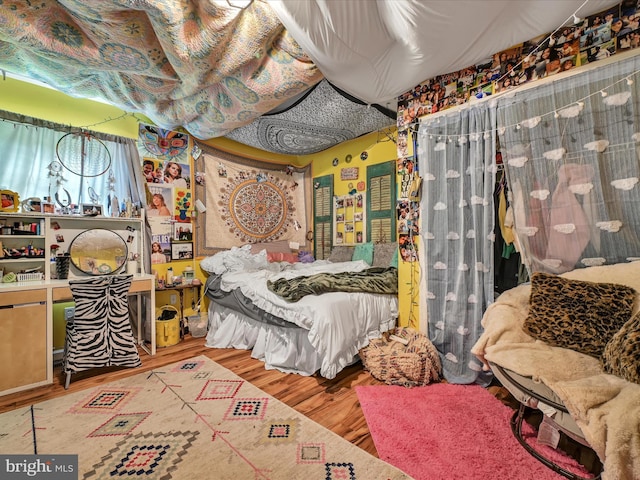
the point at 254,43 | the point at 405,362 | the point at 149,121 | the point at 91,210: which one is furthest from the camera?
the point at 149,121

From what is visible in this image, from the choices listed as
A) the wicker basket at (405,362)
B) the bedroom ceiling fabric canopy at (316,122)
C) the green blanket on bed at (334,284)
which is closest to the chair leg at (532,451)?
the wicker basket at (405,362)

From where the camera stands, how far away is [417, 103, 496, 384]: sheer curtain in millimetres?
2184

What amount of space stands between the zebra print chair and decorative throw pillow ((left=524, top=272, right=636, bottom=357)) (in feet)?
10.1

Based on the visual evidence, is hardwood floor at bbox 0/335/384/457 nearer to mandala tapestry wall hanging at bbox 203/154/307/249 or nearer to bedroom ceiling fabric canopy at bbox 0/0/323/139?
mandala tapestry wall hanging at bbox 203/154/307/249

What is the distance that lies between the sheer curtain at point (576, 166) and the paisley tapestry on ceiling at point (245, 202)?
330 centimetres

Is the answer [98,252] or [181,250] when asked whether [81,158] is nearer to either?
[98,252]

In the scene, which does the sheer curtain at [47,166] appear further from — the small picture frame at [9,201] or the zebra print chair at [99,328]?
the zebra print chair at [99,328]

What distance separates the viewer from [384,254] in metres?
3.64

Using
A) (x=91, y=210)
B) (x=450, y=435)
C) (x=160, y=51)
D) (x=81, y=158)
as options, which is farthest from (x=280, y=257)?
(x=450, y=435)

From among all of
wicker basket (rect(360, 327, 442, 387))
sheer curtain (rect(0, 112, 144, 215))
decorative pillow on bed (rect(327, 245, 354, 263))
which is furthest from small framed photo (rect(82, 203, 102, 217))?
wicker basket (rect(360, 327, 442, 387))

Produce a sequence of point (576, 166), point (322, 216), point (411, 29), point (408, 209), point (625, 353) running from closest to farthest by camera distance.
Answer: point (625, 353), point (411, 29), point (576, 166), point (408, 209), point (322, 216)

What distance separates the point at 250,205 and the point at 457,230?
302 cm

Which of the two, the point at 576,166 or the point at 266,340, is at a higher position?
the point at 576,166

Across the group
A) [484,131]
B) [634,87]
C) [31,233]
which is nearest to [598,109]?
[634,87]
